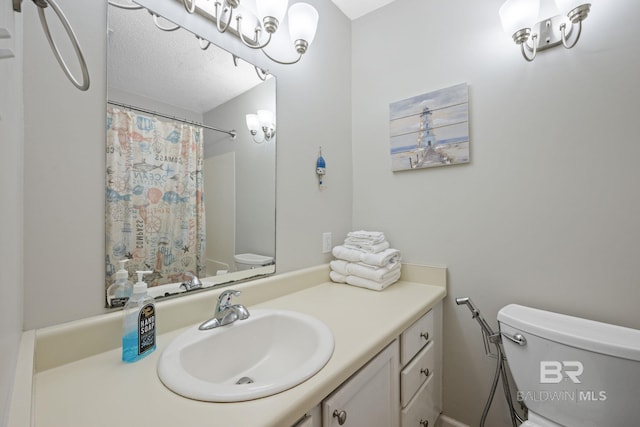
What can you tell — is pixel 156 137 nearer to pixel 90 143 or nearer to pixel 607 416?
pixel 90 143

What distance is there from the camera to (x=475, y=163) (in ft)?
4.16

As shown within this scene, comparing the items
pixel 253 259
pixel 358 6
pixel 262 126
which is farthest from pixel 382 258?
pixel 358 6

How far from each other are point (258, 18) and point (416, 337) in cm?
144

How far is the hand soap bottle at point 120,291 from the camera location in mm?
751

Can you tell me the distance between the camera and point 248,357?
→ 34.2 inches

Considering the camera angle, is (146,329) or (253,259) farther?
(253,259)

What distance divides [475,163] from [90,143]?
1477mm

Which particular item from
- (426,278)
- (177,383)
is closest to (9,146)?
(177,383)

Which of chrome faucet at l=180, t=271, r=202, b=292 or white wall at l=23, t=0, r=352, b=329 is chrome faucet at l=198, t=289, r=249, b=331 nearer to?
chrome faucet at l=180, t=271, r=202, b=292

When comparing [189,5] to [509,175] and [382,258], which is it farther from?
[509,175]

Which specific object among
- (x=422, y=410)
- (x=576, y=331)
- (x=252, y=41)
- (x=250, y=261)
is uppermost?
(x=252, y=41)

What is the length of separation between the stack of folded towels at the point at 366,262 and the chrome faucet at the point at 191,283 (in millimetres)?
711

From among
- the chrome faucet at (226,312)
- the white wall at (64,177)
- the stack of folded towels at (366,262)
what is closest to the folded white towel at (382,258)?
the stack of folded towels at (366,262)

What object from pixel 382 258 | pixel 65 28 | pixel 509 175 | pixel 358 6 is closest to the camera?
pixel 65 28
